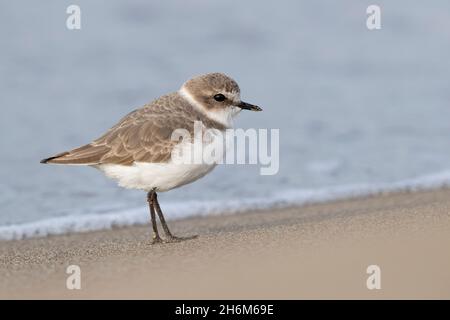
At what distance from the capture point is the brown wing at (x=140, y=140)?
22.4 feet

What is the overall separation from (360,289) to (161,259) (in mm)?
1611

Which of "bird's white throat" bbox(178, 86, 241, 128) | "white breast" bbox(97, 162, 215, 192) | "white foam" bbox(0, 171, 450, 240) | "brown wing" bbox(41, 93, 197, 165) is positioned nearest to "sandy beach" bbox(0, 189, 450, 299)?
"white foam" bbox(0, 171, 450, 240)

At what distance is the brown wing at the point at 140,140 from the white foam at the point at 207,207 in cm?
115

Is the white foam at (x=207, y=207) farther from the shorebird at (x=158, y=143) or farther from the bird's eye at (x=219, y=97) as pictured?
the bird's eye at (x=219, y=97)

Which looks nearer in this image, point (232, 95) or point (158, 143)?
point (158, 143)

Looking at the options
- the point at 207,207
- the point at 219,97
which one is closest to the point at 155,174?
the point at 219,97

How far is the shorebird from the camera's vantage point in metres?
6.82

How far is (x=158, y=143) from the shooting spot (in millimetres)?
6824

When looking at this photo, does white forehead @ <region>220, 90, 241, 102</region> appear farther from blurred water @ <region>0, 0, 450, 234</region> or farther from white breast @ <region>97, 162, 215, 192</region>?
blurred water @ <region>0, 0, 450, 234</region>

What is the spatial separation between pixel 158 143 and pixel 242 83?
654cm

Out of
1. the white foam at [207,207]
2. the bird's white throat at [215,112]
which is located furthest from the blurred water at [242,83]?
the bird's white throat at [215,112]

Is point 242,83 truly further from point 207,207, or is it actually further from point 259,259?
point 259,259
